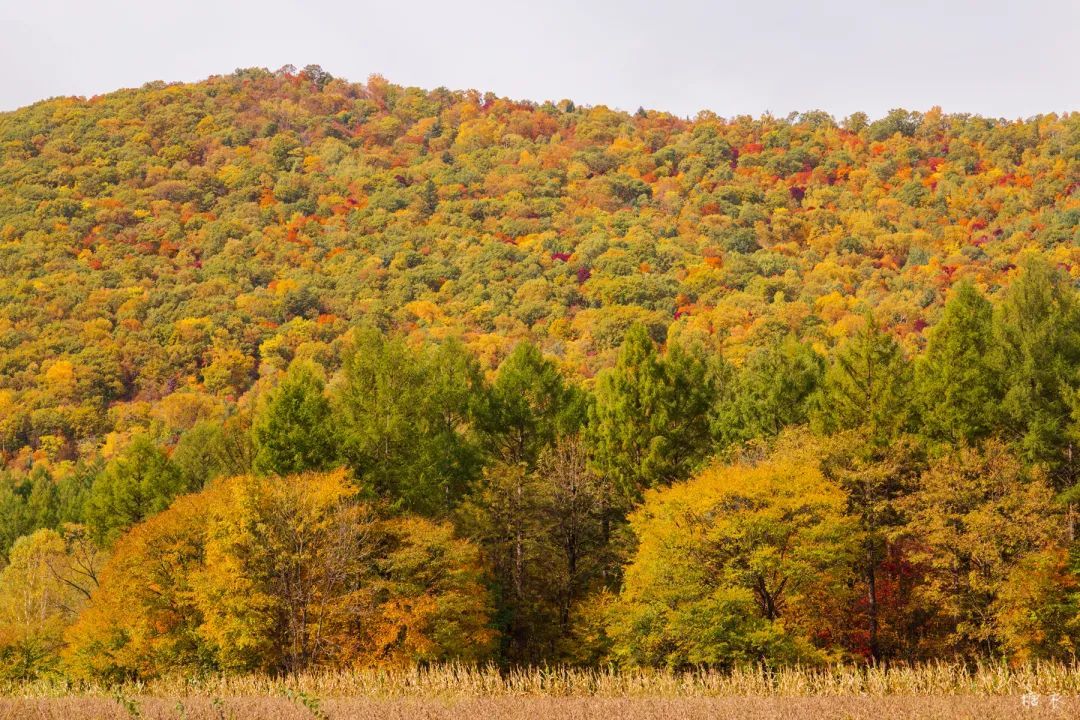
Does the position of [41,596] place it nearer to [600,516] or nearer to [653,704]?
[600,516]

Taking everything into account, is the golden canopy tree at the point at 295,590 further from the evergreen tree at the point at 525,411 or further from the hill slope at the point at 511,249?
the hill slope at the point at 511,249

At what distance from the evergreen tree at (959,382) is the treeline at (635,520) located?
0.11m

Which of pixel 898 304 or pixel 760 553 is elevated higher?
pixel 898 304

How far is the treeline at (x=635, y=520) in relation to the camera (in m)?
36.9

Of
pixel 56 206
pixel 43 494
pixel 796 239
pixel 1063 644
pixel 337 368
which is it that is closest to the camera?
pixel 1063 644

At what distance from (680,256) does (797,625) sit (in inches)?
3912

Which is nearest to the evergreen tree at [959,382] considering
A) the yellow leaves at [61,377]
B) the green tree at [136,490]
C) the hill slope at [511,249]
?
the green tree at [136,490]

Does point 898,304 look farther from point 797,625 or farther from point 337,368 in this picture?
point 797,625

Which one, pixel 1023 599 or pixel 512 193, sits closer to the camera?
pixel 1023 599

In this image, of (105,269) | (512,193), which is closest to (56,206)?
(105,269)

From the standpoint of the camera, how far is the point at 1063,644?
34312 mm

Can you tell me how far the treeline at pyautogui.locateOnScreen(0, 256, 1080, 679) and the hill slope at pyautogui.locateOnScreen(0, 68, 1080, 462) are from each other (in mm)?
36287

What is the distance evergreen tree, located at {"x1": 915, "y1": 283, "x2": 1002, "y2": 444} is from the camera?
41.3m

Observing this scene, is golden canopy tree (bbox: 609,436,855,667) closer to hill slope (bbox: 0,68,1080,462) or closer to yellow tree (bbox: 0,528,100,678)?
yellow tree (bbox: 0,528,100,678)
